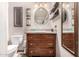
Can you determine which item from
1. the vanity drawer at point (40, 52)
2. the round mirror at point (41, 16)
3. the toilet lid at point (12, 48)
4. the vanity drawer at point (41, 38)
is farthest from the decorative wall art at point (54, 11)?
the toilet lid at point (12, 48)

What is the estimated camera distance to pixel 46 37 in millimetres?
1017

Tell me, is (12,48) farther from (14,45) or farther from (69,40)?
(69,40)

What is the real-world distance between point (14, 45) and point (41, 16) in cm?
32

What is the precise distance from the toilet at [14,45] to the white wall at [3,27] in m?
0.04

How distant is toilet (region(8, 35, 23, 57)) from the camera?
0.94 m

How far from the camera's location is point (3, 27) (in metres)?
0.92

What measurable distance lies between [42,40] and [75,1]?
1.30 feet

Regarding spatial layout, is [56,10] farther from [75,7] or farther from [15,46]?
[15,46]

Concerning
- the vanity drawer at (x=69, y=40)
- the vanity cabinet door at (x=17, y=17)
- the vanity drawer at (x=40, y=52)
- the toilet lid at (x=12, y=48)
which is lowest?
the vanity drawer at (x=40, y=52)

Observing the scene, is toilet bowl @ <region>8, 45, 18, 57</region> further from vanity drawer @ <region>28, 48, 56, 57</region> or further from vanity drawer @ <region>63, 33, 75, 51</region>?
vanity drawer @ <region>63, 33, 75, 51</region>

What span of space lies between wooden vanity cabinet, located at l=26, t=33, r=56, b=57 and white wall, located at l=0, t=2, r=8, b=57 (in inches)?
7.0

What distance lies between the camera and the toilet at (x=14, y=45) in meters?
0.94

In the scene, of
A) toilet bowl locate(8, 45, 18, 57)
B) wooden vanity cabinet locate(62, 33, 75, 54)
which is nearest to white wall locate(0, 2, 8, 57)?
toilet bowl locate(8, 45, 18, 57)

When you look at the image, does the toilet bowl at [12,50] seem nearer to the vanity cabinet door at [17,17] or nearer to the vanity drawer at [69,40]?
the vanity cabinet door at [17,17]
